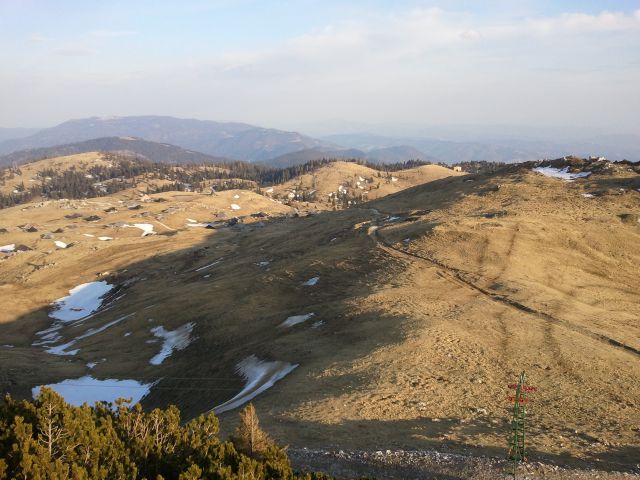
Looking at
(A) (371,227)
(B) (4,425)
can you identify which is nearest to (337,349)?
(B) (4,425)

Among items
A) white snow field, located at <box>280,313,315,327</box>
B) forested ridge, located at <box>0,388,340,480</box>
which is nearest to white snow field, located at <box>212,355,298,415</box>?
white snow field, located at <box>280,313,315,327</box>

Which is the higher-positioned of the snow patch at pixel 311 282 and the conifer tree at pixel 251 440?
the conifer tree at pixel 251 440

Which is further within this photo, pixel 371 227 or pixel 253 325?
pixel 371 227

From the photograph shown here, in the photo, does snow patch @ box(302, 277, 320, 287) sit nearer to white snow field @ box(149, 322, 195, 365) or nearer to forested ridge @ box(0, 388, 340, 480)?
white snow field @ box(149, 322, 195, 365)

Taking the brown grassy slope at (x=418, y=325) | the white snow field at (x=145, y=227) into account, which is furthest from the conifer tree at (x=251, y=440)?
the white snow field at (x=145, y=227)

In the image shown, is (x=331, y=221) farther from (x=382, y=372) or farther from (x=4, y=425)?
(x=4, y=425)

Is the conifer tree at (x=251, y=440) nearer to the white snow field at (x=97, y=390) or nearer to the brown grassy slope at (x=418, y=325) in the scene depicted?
the brown grassy slope at (x=418, y=325)
